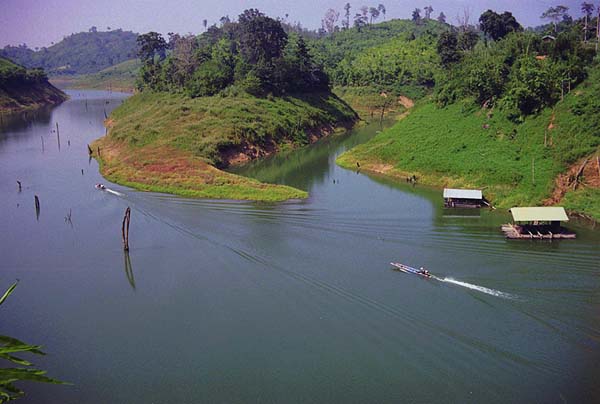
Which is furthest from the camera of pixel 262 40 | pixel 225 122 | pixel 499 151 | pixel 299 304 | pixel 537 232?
pixel 262 40

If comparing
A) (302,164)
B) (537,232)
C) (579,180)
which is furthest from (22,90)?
(537,232)

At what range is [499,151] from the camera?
4809 centimetres

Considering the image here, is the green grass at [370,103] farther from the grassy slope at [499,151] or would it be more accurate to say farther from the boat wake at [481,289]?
the boat wake at [481,289]

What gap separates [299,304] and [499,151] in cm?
3067

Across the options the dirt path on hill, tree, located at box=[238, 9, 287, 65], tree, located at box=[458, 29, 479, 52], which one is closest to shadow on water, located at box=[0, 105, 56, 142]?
tree, located at box=[238, 9, 287, 65]

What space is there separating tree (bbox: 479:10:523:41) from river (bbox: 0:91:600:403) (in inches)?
1934

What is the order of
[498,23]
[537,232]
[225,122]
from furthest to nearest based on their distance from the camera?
[498,23], [225,122], [537,232]

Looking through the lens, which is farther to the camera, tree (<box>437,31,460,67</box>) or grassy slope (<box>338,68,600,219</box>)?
tree (<box>437,31,460,67</box>)

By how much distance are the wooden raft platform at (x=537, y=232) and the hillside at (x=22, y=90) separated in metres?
114

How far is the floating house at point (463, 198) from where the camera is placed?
132 feet

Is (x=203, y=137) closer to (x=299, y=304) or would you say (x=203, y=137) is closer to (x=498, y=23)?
(x=299, y=304)

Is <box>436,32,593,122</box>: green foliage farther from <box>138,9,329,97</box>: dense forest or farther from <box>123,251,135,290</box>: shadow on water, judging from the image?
<box>123,251,135,290</box>: shadow on water

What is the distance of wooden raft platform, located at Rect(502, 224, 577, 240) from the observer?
3331cm

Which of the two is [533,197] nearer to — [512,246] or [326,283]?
[512,246]
